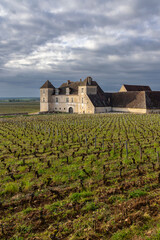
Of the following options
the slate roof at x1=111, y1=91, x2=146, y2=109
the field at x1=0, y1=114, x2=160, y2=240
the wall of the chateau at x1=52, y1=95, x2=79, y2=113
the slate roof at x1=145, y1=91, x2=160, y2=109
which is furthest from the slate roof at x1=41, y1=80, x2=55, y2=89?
the field at x1=0, y1=114, x2=160, y2=240

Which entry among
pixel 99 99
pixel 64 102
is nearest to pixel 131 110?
pixel 99 99

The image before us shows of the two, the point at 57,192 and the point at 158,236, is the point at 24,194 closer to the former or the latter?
the point at 57,192

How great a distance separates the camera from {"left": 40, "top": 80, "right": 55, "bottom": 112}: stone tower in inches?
2458

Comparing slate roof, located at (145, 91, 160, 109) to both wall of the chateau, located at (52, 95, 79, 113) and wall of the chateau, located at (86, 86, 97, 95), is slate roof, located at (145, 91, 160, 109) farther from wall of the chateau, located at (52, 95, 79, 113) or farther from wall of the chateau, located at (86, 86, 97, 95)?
wall of the chateau, located at (52, 95, 79, 113)

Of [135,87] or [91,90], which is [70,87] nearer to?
[91,90]

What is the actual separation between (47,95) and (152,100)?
3110cm

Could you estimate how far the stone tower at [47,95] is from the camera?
205ft

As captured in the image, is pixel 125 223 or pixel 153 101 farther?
pixel 153 101

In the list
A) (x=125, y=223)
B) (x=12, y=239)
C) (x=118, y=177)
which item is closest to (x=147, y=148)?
(x=118, y=177)

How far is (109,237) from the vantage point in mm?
5250

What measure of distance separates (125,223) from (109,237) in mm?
735

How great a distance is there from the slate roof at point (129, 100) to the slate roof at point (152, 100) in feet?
3.26

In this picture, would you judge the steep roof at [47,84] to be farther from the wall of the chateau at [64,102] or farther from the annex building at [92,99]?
the wall of the chateau at [64,102]

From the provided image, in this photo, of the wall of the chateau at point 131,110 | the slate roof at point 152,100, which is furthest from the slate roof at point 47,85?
the slate roof at point 152,100
